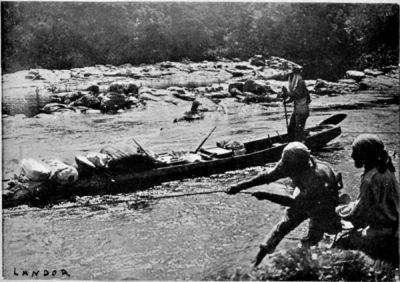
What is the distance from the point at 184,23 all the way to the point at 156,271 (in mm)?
2425

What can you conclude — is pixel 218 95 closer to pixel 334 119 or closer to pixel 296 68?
pixel 296 68

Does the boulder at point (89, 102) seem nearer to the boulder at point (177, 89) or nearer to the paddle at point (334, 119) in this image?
the boulder at point (177, 89)

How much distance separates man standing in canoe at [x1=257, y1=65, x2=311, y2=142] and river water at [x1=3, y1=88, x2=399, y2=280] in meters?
0.11

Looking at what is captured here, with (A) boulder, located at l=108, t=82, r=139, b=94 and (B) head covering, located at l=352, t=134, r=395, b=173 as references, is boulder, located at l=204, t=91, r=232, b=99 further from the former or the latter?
(B) head covering, located at l=352, t=134, r=395, b=173

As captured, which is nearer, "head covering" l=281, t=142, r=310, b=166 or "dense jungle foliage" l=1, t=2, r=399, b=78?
"head covering" l=281, t=142, r=310, b=166

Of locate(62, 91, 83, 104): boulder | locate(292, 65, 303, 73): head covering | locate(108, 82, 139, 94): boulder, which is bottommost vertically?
locate(62, 91, 83, 104): boulder

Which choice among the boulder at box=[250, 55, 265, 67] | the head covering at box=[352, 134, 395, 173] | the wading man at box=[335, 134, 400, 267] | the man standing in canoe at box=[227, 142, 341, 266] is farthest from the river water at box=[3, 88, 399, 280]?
the head covering at box=[352, 134, 395, 173]

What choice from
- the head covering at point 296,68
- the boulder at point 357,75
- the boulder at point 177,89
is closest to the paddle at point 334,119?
the boulder at point 357,75

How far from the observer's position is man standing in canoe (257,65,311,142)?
209 inches

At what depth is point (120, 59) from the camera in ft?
17.4

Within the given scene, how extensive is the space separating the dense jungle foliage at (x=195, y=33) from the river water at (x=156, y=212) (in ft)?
1.69

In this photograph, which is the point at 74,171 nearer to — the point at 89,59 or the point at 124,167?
the point at 124,167

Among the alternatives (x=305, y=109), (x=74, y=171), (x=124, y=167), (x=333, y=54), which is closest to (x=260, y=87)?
(x=305, y=109)

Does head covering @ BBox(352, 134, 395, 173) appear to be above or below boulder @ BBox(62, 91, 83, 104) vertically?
below
